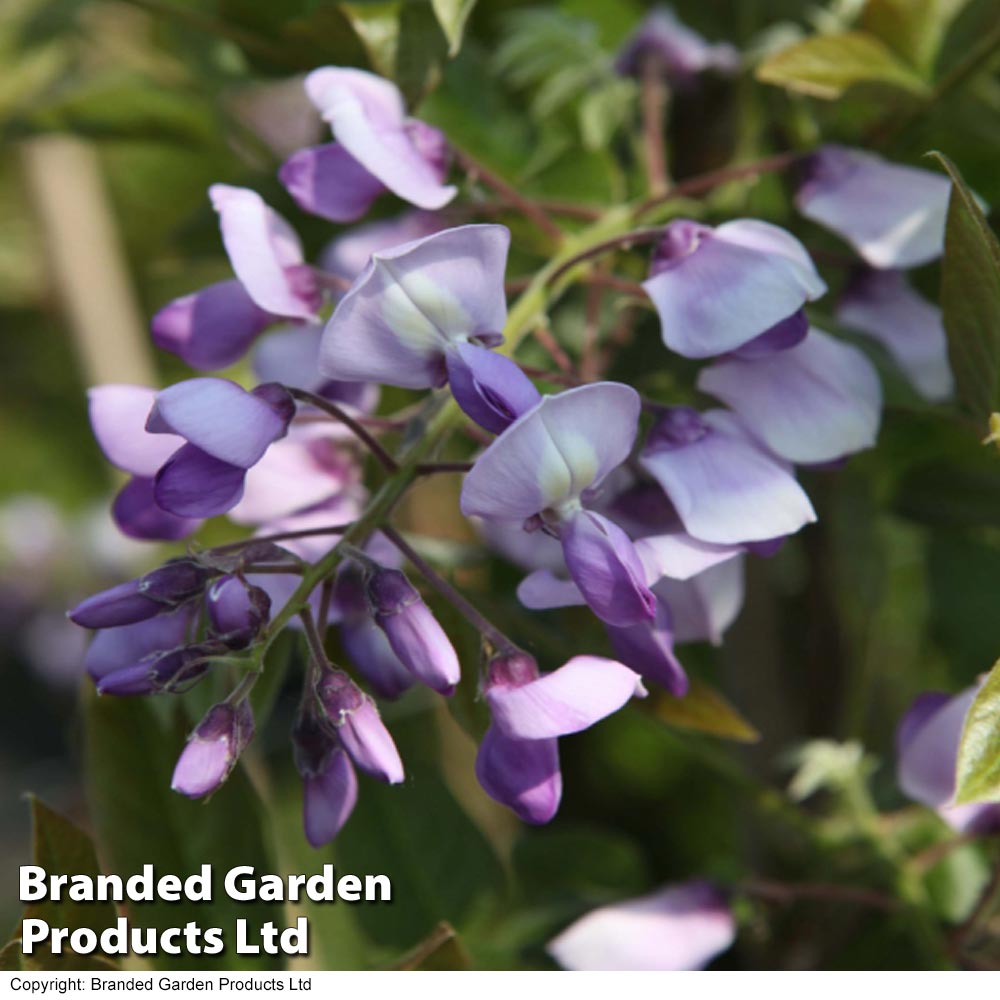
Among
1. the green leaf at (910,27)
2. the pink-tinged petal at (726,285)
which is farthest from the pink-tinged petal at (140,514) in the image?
the green leaf at (910,27)

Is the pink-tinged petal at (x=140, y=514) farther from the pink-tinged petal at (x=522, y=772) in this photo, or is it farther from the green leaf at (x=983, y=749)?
the green leaf at (x=983, y=749)

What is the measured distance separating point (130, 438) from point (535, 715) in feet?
0.66

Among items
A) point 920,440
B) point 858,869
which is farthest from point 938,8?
point 858,869

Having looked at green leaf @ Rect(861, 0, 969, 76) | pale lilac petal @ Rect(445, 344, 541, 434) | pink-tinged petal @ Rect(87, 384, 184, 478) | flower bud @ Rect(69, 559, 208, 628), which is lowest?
flower bud @ Rect(69, 559, 208, 628)

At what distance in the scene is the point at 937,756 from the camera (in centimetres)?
59

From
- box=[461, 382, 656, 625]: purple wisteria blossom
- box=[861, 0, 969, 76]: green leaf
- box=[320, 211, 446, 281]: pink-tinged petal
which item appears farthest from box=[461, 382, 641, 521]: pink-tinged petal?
box=[861, 0, 969, 76]: green leaf

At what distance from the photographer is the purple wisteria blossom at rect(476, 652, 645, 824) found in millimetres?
430

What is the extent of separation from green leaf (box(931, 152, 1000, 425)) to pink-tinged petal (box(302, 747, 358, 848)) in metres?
0.29

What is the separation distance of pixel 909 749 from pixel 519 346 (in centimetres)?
26

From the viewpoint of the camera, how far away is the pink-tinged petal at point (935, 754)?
573mm

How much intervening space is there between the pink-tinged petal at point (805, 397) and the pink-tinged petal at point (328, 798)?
21 centimetres

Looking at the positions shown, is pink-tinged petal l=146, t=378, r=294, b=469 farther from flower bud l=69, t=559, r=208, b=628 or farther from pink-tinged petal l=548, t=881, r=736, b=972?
pink-tinged petal l=548, t=881, r=736, b=972

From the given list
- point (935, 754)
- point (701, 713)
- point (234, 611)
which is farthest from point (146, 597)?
point (935, 754)
